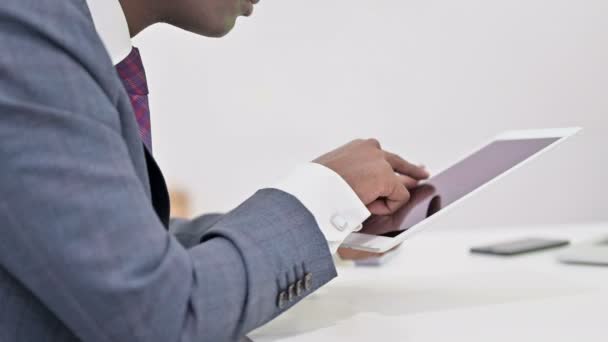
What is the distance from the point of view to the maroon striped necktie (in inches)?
31.0

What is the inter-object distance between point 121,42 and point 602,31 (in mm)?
1152

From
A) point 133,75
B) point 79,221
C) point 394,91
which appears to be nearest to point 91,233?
point 79,221

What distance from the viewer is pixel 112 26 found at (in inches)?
28.0

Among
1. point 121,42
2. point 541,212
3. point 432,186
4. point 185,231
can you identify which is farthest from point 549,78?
point 121,42

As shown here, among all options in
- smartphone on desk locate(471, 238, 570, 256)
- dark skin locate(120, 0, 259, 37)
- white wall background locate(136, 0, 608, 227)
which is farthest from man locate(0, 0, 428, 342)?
white wall background locate(136, 0, 608, 227)

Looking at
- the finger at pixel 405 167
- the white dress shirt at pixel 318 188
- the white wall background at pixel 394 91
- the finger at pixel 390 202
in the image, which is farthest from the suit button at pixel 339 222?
the white wall background at pixel 394 91

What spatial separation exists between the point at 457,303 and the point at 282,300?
22 cm

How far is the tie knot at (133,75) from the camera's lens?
79 cm

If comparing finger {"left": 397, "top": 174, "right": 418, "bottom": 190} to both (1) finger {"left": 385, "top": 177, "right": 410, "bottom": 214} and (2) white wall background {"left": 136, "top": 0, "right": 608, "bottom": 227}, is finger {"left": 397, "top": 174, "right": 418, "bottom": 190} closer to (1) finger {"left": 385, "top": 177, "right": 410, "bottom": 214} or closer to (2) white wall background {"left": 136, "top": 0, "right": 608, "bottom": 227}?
(1) finger {"left": 385, "top": 177, "right": 410, "bottom": 214}

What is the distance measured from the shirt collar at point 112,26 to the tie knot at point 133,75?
0.12 feet

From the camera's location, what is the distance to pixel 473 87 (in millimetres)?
1633

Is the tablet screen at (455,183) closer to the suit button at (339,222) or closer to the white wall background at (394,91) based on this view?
the suit button at (339,222)

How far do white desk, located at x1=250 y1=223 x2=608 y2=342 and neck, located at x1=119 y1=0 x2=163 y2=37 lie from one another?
389 mm

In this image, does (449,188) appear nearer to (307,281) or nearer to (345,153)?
(345,153)
